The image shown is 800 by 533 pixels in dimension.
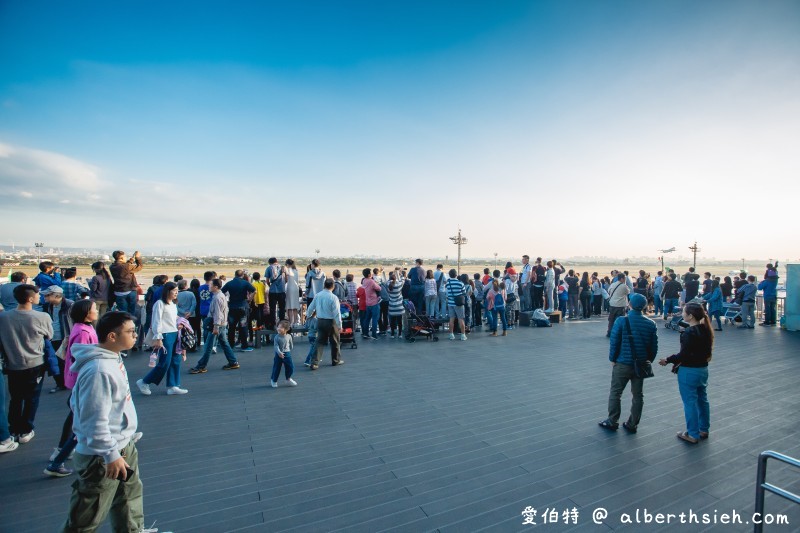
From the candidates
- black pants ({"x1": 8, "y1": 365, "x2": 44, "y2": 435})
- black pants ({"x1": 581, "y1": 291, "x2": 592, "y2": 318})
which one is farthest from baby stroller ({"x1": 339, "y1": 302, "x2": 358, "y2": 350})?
black pants ({"x1": 581, "y1": 291, "x2": 592, "y2": 318})

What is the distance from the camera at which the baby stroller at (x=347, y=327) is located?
9.62m

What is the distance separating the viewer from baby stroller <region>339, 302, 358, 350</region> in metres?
9.62

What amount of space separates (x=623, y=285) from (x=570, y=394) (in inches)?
190

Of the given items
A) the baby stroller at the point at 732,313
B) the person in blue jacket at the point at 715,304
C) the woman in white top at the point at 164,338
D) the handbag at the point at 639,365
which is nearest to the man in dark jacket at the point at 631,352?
the handbag at the point at 639,365

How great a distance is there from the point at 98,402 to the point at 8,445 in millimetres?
3307

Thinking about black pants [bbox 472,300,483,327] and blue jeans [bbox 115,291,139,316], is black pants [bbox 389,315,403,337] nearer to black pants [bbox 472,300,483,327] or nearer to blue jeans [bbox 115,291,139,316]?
black pants [bbox 472,300,483,327]

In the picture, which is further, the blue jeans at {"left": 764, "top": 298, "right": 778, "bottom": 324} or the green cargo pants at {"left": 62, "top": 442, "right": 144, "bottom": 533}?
the blue jeans at {"left": 764, "top": 298, "right": 778, "bottom": 324}

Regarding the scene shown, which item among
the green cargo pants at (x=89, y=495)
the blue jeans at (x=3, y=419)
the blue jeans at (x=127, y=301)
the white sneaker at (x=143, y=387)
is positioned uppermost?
the blue jeans at (x=127, y=301)

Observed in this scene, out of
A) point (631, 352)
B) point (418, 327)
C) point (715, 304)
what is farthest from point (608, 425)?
point (715, 304)

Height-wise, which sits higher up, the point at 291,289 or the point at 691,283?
the point at 691,283

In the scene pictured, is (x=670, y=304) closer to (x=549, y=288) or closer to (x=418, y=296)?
(x=549, y=288)

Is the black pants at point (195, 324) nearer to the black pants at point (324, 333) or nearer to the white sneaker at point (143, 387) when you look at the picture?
the white sneaker at point (143, 387)

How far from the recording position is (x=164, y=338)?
5727mm

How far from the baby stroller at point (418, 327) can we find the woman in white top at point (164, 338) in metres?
5.77
